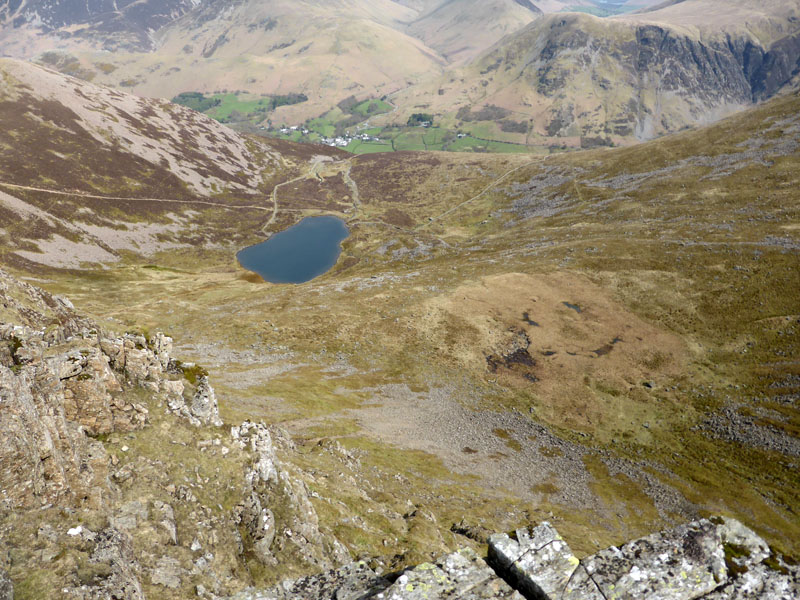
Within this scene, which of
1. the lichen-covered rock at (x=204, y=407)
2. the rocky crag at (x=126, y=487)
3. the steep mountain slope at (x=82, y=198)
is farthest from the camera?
the steep mountain slope at (x=82, y=198)

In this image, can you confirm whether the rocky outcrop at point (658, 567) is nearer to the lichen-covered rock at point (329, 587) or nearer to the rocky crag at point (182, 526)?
the rocky crag at point (182, 526)

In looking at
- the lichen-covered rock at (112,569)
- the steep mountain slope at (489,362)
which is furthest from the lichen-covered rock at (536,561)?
the steep mountain slope at (489,362)

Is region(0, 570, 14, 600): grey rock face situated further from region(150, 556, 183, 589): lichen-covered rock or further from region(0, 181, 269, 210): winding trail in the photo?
region(0, 181, 269, 210): winding trail

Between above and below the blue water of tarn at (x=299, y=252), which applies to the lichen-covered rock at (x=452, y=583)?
above

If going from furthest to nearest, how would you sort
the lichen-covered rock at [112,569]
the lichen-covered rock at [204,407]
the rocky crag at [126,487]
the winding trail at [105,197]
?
the winding trail at [105,197] → the lichen-covered rock at [204,407] → the rocky crag at [126,487] → the lichen-covered rock at [112,569]

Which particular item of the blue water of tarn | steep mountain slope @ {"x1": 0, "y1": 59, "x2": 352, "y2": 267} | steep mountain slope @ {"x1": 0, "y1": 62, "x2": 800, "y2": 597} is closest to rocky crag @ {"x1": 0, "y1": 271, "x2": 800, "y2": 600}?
steep mountain slope @ {"x1": 0, "y1": 62, "x2": 800, "y2": 597}

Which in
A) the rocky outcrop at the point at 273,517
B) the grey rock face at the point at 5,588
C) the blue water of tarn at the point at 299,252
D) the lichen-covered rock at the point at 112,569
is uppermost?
the grey rock face at the point at 5,588
